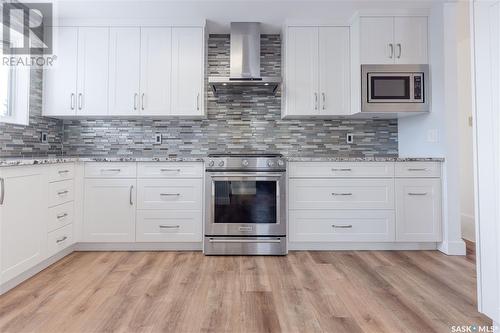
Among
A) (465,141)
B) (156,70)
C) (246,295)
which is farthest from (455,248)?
(156,70)

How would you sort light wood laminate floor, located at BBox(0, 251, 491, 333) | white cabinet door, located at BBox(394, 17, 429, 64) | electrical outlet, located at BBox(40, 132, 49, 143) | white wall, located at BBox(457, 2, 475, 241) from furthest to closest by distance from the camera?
white wall, located at BBox(457, 2, 475, 241)
electrical outlet, located at BBox(40, 132, 49, 143)
white cabinet door, located at BBox(394, 17, 429, 64)
light wood laminate floor, located at BBox(0, 251, 491, 333)

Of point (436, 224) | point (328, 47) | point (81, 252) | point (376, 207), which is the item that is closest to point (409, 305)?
point (376, 207)

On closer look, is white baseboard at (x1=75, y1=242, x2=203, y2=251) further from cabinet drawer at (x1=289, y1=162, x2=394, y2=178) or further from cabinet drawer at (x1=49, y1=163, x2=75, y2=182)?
cabinet drawer at (x1=289, y1=162, x2=394, y2=178)

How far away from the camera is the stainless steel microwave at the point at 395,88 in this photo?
280 cm

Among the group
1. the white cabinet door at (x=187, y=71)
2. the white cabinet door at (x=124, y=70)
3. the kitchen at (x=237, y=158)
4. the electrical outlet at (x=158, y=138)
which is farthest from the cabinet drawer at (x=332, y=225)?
the white cabinet door at (x=124, y=70)

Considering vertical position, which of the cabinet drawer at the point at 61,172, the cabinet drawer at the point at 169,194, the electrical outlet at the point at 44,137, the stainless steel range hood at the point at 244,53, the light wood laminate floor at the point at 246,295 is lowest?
the light wood laminate floor at the point at 246,295

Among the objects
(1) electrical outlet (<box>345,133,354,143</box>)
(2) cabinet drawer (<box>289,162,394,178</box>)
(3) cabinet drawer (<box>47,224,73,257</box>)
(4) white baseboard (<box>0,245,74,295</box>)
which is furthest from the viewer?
(1) electrical outlet (<box>345,133,354,143</box>)

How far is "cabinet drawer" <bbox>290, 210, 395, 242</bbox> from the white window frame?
2.69 meters

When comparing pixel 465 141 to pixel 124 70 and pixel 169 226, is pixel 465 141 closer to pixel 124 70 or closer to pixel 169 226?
pixel 169 226

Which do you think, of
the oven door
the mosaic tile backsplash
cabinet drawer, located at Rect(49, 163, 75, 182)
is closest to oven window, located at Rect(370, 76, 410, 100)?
the mosaic tile backsplash

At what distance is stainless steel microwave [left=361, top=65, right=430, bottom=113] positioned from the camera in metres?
2.80

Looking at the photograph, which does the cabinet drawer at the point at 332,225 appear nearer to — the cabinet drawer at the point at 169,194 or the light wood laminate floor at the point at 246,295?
the light wood laminate floor at the point at 246,295

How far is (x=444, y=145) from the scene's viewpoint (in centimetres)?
266

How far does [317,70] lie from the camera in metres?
3.02
